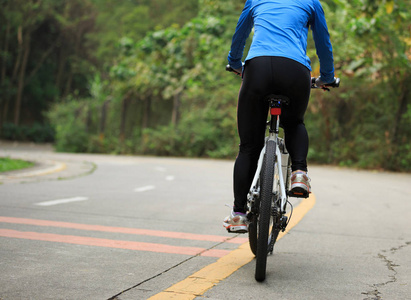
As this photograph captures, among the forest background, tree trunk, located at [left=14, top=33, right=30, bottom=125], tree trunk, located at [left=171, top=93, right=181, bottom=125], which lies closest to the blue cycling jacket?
the forest background

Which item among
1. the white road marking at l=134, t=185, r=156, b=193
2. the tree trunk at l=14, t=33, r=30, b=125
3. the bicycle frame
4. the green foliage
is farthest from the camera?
the tree trunk at l=14, t=33, r=30, b=125

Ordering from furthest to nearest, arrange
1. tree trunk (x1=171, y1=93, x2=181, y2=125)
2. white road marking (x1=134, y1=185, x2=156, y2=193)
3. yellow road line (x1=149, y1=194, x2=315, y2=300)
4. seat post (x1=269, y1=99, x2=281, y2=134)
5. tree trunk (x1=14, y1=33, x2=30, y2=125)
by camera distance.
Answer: tree trunk (x1=14, y1=33, x2=30, y2=125) < tree trunk (x1=171, y1=93, x2=181, y2=125) < white road marking (x1=134, y1=185, x2=156, y2=193) < seat post (x1=269, y1=99, x2=281, y2=134) < yellow road line (x1=149, y1=194, x2=315, y2=300)

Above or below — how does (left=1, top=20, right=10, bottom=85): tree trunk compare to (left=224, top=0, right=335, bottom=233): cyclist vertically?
above

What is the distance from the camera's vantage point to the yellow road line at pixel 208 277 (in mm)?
3348

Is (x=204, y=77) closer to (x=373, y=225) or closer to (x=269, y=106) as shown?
(x=373, y=225)

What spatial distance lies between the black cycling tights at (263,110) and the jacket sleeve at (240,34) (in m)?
0.37

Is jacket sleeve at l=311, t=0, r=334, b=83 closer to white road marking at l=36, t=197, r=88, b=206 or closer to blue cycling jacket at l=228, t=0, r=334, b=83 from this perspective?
blue cycling jacket at l=228, t=0, r=334, b=83

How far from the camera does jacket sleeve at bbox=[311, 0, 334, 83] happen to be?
3.97m

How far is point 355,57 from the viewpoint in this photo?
18188 millimetres

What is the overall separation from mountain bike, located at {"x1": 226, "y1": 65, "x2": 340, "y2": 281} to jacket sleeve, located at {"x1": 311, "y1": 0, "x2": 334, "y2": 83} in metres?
0.43

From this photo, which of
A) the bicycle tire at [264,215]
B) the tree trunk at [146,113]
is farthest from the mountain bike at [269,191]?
the tree trunk at [146,113]

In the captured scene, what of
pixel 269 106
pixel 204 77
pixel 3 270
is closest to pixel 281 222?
pixel 269 106

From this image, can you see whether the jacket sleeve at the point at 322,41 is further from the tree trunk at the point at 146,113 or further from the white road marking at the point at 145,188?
the tree trunk at the point at 146,113

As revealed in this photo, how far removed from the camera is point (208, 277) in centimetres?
379
